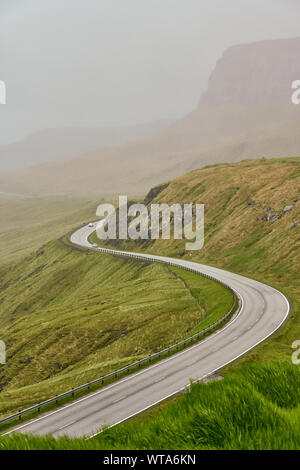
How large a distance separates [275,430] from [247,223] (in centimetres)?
12313

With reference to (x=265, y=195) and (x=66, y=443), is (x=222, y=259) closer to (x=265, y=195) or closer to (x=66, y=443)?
(x=265, y=195)

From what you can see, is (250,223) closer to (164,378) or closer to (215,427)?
(164,378)

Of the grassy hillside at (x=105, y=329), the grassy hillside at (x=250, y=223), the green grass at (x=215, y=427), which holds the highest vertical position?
the green grass at (x=215, y=427)

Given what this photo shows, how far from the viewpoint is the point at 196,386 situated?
29.1 feet

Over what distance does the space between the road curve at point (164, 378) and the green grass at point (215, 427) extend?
1197 cm

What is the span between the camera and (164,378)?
39.4m

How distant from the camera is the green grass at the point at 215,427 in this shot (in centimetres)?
628

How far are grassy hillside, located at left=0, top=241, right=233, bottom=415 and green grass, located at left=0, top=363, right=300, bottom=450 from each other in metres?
47.8

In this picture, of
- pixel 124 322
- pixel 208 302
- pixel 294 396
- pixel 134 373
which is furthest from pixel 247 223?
pixel 294 396
